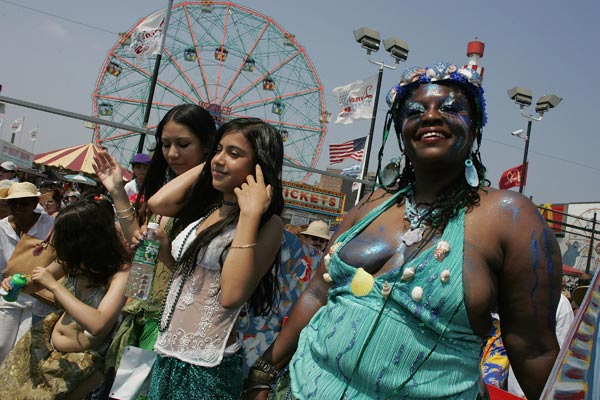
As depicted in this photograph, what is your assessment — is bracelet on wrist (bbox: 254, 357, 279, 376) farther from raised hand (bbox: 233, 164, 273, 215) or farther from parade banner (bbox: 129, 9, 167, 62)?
parade banner (bbox: 129, 9, 167, 62)

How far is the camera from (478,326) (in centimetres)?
148

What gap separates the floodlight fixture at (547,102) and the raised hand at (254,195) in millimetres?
15147

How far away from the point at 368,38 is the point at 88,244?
1051 centimetres

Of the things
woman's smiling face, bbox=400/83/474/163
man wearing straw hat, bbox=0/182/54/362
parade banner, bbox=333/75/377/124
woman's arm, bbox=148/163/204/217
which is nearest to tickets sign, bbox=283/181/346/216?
parade banner, bbox=333/75/377/124

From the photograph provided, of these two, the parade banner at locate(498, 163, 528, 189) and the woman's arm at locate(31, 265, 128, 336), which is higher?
the parade banner at locate(498, 163, 528, 189)

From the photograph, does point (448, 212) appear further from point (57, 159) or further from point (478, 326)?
point (57, 159)

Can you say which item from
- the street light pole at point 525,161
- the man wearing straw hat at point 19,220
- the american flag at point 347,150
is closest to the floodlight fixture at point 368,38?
the american flag at point 347,150

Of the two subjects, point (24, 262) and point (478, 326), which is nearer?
point (478, 326)

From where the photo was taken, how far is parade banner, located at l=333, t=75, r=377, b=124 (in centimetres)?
1273

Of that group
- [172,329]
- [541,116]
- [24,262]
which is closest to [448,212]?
[172,329]

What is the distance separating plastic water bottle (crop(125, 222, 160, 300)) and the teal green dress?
989 millimetres

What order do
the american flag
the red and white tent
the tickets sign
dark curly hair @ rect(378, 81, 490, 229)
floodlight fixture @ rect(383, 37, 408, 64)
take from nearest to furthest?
1. dark curly hair @ rect(378, 81, 490, 229)
2. floodlight fixture @ rect(383, 37, 408, 64)
3. the american flag
4. the red and white tent
5. the tickets sign

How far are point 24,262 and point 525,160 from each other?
13.8 meters

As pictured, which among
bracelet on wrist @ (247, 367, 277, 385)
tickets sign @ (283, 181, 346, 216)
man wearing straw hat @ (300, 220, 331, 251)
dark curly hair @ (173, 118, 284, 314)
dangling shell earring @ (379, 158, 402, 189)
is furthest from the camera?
tickets sign @ (283, 181, 346, 216)
